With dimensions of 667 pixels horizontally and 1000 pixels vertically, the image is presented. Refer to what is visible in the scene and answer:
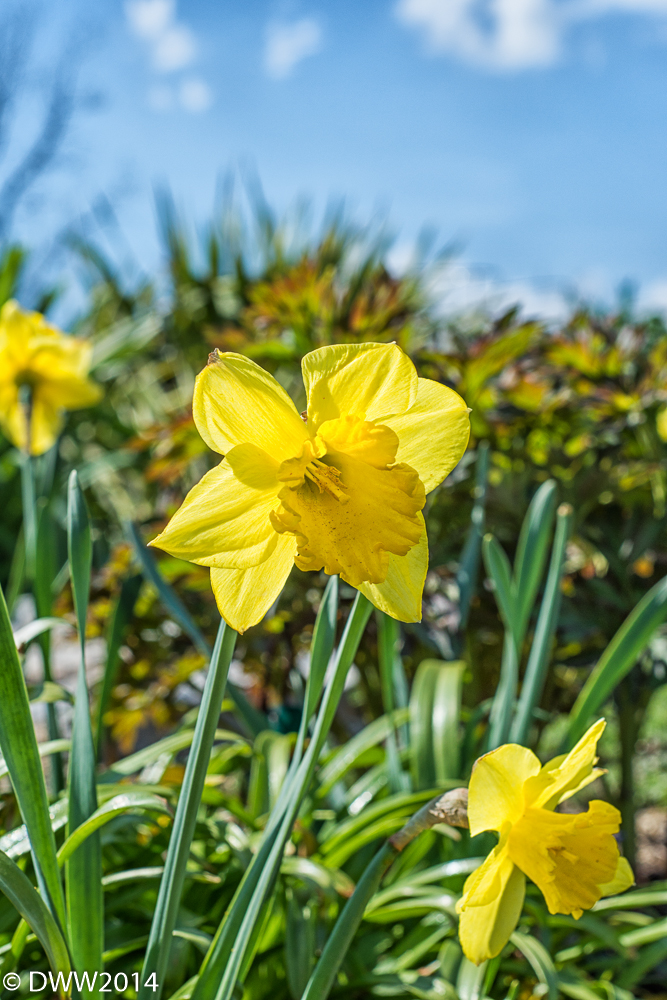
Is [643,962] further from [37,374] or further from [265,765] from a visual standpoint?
[37,374]

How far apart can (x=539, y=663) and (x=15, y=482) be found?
10.5 feet

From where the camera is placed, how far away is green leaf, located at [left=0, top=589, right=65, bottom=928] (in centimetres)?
70

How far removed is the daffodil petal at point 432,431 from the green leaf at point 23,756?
0.39 metres

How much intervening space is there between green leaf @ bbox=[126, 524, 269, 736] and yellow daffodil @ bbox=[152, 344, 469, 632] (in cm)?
62

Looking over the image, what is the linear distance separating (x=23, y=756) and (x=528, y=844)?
0.50 metres

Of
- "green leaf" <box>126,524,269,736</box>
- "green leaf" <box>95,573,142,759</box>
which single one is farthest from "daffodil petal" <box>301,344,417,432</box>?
"green leaf" <box>95,573,142,759</box>

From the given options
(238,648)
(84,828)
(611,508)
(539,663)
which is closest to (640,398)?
(611,508)

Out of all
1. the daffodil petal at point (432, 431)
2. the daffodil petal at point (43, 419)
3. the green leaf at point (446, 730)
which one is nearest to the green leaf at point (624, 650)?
the green leaf at point (446, 730)

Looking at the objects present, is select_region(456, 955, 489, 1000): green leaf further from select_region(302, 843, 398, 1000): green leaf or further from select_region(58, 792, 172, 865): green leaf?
select_region(58, 792, 172, 865): green leaf

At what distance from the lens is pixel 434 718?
130 cm

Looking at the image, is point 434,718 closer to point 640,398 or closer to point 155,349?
point 640,398

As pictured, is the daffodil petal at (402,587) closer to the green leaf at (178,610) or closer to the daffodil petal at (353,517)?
the daffodil petal at (353,517)

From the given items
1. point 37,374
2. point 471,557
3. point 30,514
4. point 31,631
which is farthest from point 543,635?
point 37,374

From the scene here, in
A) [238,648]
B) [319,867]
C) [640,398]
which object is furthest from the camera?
[238,648]
